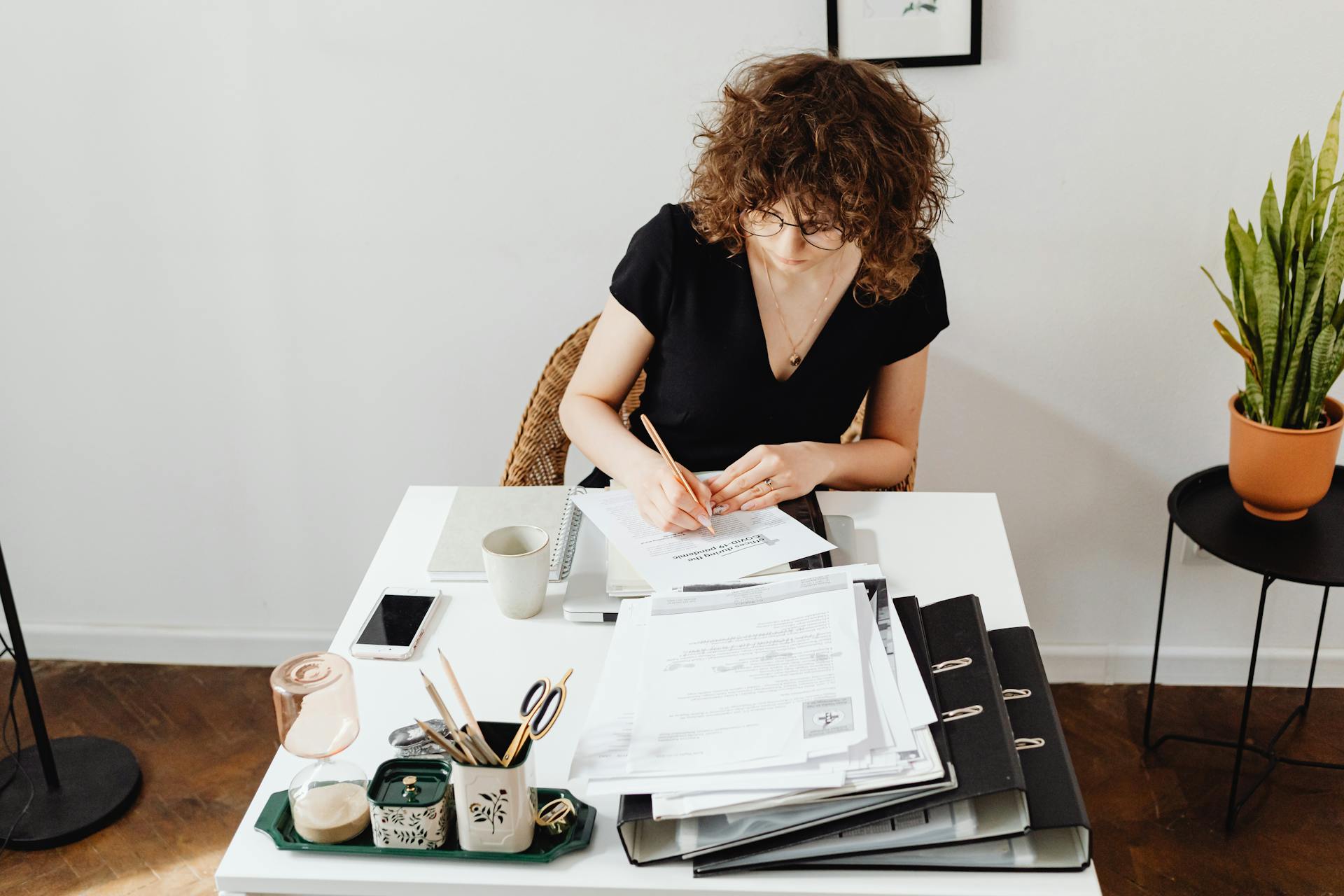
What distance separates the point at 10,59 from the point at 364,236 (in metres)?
0.77

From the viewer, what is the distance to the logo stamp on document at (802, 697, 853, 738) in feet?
3.44

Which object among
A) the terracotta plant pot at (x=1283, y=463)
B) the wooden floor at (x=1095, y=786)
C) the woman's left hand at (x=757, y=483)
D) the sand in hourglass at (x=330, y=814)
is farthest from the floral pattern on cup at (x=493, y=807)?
the terracotta plant pot at (x=1283, y=463)

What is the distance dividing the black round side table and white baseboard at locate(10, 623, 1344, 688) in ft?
0.88

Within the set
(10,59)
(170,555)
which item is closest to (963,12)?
(10,59)

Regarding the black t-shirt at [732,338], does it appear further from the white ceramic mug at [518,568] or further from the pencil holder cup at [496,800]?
the pencil holder cup at [496,800]

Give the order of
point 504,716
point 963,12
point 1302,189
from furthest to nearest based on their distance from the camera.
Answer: point 963,12 → point 1302,189 → point 504,716

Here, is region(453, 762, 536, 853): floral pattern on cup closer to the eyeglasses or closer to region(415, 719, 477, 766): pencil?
region(415, 719, 477, 766): pencil

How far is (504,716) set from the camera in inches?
47.5

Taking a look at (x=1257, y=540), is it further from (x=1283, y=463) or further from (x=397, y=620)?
(x=397, y=620)

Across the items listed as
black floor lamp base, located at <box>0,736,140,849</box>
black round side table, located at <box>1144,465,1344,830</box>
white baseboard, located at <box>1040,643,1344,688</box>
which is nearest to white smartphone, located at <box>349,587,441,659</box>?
black floor lamp base, located at <box>0,736,140,849</box>

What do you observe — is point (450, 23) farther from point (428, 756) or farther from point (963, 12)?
point (428, 756)

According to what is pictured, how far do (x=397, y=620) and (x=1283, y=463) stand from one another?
5.09 feet

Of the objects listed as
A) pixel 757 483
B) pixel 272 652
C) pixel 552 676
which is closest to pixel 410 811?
pixel 552 676

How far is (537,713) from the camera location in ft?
3.35
